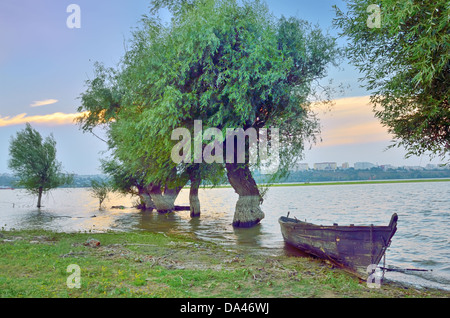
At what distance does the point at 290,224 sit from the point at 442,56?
9.83m

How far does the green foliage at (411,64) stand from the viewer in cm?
1195

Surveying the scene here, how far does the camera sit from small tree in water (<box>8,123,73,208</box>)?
5384 cm

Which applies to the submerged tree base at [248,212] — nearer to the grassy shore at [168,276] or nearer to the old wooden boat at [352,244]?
the old wooden boat at [352,244]

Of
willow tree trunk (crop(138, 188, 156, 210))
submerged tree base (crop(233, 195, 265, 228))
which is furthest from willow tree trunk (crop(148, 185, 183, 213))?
submerged tree base (crop(233, 195, 265, 228))

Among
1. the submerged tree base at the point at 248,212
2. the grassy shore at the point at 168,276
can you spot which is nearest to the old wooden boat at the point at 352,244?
the grassy shore at the point at 168,276

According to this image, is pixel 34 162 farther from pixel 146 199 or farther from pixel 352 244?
pixel 352 244

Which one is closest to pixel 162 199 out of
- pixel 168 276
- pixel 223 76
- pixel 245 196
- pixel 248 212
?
pixel 248 212

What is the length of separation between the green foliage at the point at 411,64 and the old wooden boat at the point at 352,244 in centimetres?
492

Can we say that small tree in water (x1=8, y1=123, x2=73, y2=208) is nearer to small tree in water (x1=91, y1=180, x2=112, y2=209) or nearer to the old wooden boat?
small tree in water (x1=91, y1=180, x2=112, y2=209)

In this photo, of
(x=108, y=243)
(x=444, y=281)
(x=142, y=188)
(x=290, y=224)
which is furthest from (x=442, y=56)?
(x=142, y=188)

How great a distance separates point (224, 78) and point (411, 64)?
9.88m

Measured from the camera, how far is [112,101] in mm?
37625

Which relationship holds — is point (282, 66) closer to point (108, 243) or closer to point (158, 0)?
point (158, 0)

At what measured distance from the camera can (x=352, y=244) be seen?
41.4 feet
